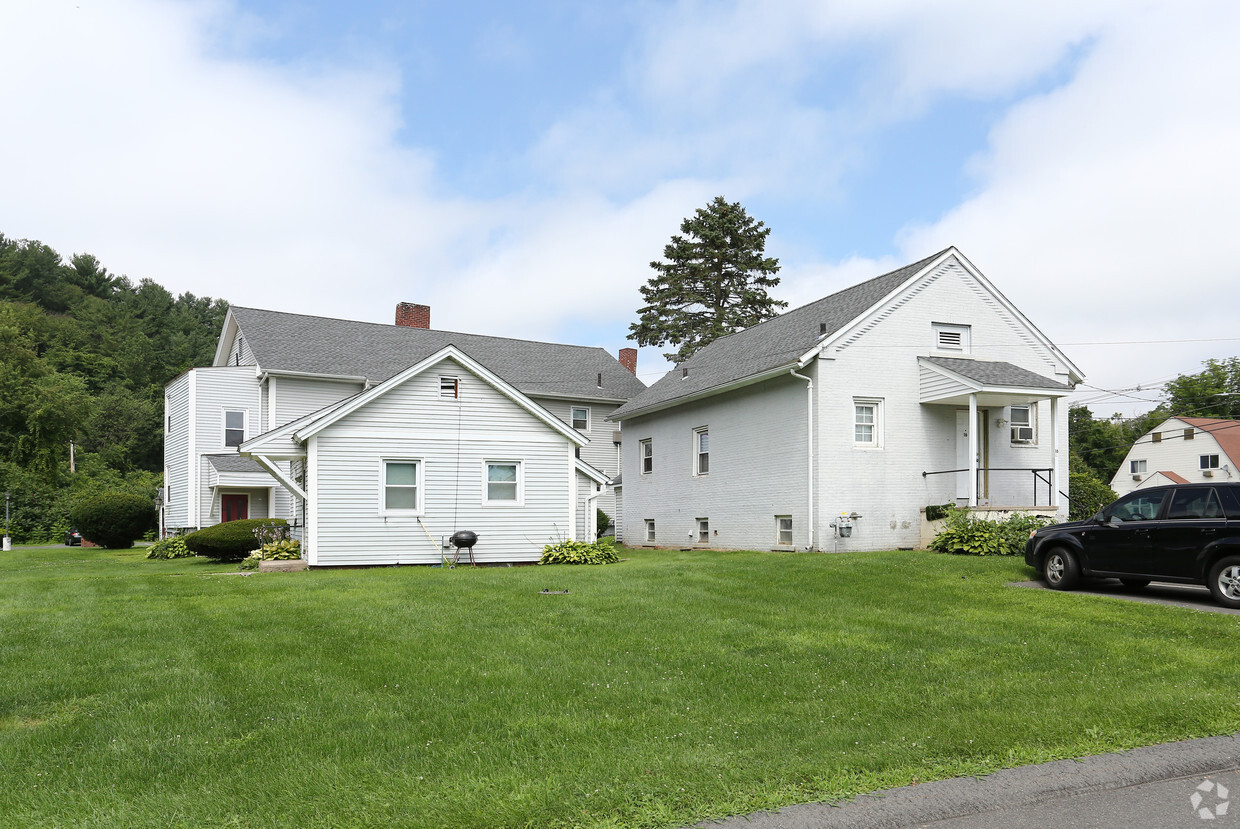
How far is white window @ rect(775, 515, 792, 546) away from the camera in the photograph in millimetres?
21203

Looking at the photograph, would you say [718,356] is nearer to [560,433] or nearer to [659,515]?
[659,515]

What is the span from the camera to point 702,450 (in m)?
25.4

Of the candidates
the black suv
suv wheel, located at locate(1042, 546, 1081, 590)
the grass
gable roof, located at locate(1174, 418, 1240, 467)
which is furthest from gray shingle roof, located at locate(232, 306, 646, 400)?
gable roof, located at locate(1174, 418, 1240, 467)

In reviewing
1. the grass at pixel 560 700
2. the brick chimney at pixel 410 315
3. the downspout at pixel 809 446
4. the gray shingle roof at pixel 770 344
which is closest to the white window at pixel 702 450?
the gray shingle roof at pixel 770 344

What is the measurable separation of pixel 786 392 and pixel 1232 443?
47.6 m

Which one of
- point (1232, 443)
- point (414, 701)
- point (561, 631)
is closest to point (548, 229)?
point (561, 631)

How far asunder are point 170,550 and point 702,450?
16579 mm

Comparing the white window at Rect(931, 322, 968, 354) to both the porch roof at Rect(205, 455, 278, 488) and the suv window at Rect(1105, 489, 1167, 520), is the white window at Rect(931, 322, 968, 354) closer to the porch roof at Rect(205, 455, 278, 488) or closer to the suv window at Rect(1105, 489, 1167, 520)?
the suv window at Rect(1105, 489, 1167, 520)

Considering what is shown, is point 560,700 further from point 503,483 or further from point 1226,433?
point 1226,433

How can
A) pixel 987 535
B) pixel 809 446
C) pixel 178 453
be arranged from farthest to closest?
pixel 178 453 → pixel 809 446 → pixel 987 535

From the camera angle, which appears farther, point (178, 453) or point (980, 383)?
point (178, 453)

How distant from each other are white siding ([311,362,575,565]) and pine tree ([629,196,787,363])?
3127 cm

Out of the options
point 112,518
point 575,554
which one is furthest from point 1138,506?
point 112,518

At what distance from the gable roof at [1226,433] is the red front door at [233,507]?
56.1m
